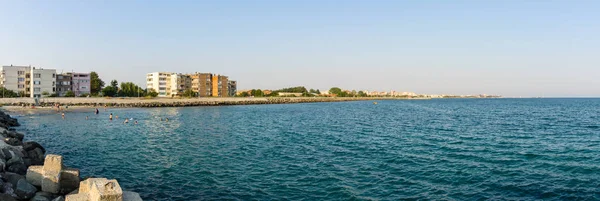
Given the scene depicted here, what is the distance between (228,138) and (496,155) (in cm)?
1979

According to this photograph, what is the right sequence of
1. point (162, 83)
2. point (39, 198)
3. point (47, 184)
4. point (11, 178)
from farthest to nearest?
1. point (162, 83)
2. point (11, 178)
3. point (47, 184)
4. point (39, 198)

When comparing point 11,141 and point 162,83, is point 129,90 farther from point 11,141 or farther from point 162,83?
point 11,141

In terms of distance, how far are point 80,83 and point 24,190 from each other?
128404mm

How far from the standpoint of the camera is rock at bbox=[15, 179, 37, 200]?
11578 millimetres

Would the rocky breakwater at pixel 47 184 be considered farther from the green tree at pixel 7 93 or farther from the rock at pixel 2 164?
the green tree at pixel 7 93

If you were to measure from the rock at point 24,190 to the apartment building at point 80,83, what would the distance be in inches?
4997

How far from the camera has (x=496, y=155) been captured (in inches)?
862

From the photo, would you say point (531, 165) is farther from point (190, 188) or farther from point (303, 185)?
point (190, 188)

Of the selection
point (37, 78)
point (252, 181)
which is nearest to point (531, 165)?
point (252, 181)

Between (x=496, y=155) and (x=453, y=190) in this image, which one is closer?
(x=453, y=190)

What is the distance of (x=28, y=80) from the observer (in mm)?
113125

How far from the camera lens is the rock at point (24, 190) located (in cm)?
1158

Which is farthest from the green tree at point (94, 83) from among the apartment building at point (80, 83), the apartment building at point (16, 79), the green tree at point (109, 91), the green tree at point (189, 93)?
the green tree at point (189, 93)

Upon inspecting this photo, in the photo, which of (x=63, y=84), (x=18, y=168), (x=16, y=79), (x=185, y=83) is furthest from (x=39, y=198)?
(x=185, y=83)
